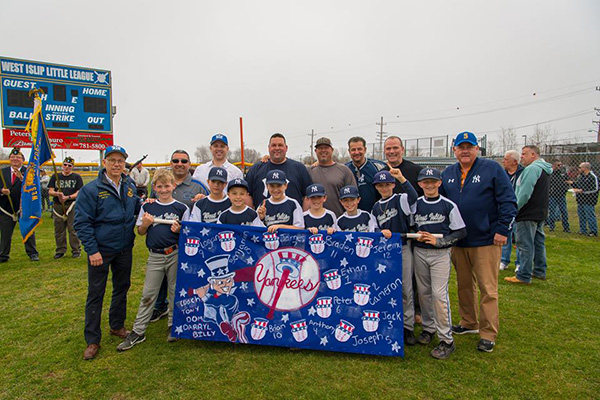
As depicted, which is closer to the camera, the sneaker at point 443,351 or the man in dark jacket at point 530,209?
the sneaker at point 443,351

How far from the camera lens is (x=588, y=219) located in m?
10.3

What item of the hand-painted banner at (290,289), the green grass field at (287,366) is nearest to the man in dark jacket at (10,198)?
the green grass field at (287,366)

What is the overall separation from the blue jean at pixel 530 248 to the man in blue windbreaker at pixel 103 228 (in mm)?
6447

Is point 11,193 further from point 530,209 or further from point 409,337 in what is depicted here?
point 530,209

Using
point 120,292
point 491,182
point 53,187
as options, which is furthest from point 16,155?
point 491,182

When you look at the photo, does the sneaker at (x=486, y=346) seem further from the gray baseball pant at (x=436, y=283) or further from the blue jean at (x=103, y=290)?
the blue jean at (x=103, y=290)

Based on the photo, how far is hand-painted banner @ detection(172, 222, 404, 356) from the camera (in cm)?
362

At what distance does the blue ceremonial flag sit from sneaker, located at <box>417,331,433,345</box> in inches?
242

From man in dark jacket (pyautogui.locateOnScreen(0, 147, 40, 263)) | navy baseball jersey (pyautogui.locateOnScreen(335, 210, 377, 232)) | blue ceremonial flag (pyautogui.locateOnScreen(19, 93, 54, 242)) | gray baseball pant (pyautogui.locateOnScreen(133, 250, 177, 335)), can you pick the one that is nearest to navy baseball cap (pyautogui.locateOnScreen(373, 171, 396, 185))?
navy baseball jersey (pyautogui.locateOnScreen(335, 210, 377, 232))

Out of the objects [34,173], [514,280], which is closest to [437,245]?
[514,280]

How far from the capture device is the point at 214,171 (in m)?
4.04

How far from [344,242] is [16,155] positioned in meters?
7.92

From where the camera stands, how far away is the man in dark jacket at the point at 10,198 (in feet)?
24.1

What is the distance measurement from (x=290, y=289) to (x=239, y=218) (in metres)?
1.02
